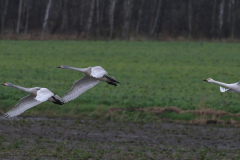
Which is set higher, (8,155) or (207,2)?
(207,2)

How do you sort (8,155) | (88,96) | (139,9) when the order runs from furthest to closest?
(139,9) → (88,96) → (8,155)

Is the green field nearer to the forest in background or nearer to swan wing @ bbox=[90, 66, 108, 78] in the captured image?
swan wing @ bbox=[90, 66, 108, 78]

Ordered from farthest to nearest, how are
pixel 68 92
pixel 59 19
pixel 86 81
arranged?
1. pixel 59 19
2. pixel 86 81
3. pixel 68 92

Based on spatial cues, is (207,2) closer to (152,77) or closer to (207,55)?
(207,55)

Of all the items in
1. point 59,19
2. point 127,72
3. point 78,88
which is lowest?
point 127,72

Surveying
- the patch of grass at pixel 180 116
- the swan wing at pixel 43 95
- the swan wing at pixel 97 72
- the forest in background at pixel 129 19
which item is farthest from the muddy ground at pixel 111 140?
the forest in background at pixel 129 19

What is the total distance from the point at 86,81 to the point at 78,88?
399mm

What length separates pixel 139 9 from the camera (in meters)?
58.2

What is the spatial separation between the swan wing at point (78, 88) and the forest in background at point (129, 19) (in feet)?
115

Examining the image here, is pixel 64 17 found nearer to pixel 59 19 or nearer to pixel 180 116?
pixel 59 19

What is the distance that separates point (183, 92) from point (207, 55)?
16566 millimetres

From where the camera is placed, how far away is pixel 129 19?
5422 centimetres

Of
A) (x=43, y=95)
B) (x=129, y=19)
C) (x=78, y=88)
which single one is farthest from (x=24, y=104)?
(x=129, y=19)

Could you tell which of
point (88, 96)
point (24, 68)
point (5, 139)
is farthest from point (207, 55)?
point (5, 139)
